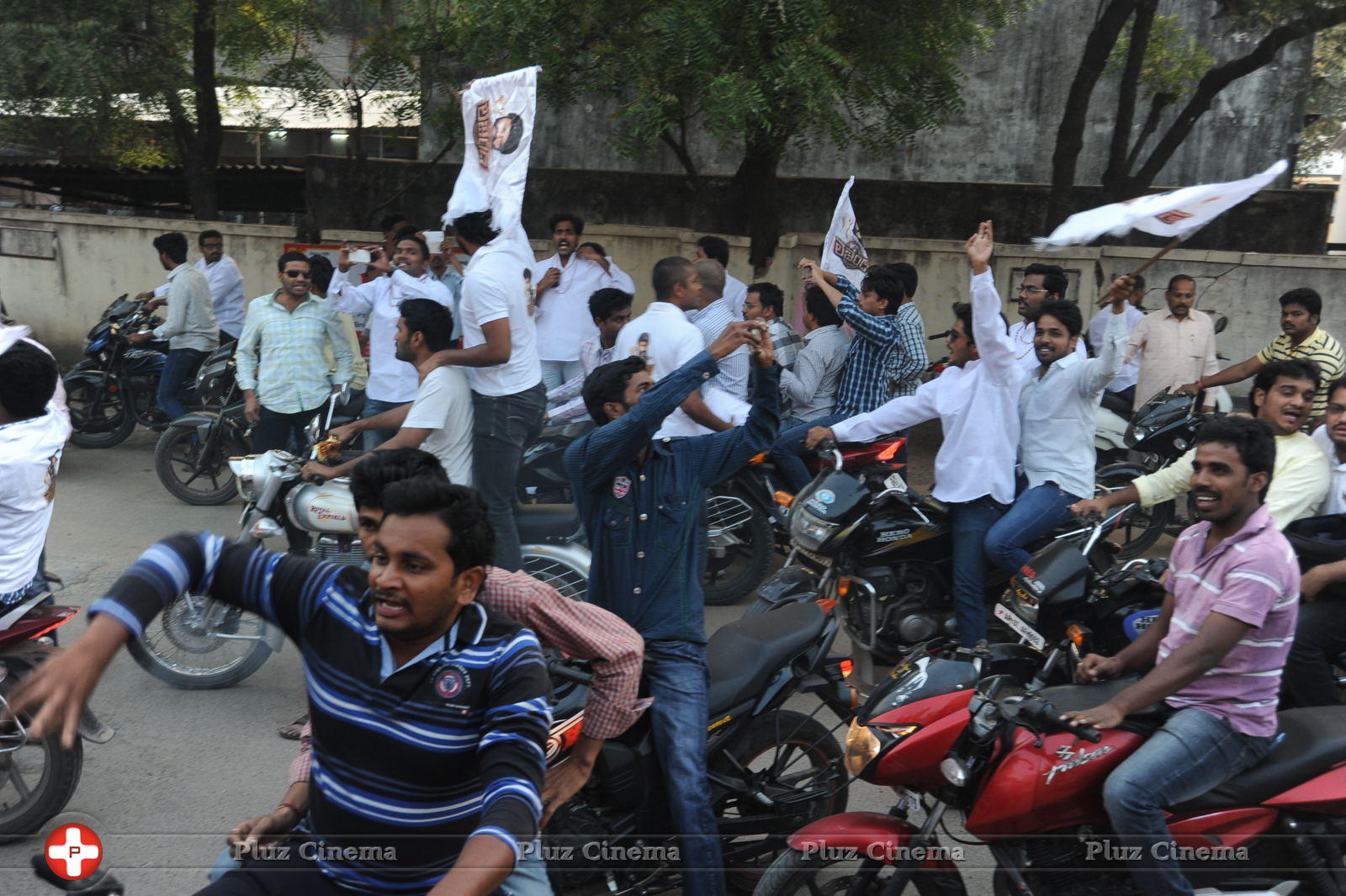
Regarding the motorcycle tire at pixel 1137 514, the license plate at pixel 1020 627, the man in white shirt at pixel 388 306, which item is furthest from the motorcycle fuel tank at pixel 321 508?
the motorcycle tire at pixel 1137 514

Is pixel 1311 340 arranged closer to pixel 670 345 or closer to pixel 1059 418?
pixel 1059 418

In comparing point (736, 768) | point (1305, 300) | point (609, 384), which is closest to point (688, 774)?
point (736, 768)

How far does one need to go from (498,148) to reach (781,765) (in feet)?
12.3

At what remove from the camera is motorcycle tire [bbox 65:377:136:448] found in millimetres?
10133

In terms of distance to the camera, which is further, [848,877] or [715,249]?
[715,249]

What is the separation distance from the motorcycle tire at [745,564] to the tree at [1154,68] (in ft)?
21.7

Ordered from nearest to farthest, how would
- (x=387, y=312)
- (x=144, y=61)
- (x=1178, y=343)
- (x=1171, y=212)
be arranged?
(x=1171, y=212), (x=387, y=312), (x=1178, y=343), (x=144, y=61)

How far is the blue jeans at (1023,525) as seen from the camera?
5375mm

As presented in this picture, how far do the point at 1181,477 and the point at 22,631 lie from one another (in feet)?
14.7

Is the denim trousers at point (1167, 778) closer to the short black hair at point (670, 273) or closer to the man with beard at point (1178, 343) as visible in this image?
the short black hair at point (670, 273)

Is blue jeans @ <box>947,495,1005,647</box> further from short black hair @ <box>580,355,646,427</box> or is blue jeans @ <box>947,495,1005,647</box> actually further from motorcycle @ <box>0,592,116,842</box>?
motorcycle @ <box>0,592,116,842</box>

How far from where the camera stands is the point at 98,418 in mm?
10180

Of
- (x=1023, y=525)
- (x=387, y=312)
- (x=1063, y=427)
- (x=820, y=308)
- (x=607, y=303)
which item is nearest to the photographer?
(x=1023, y=525)

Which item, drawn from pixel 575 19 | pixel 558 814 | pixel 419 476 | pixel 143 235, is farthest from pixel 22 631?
pixel 143 235
